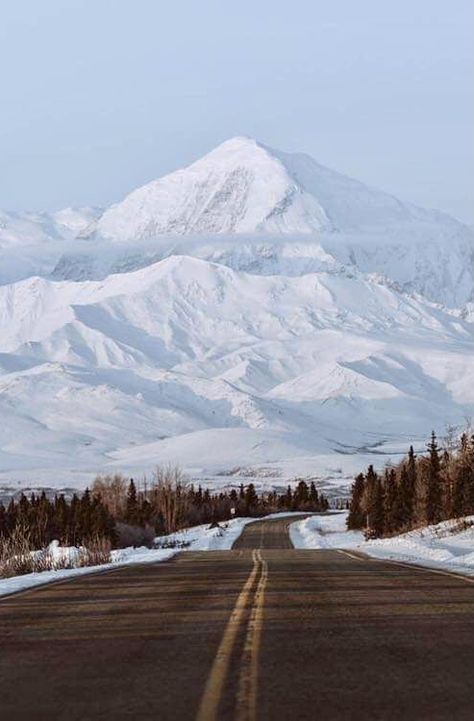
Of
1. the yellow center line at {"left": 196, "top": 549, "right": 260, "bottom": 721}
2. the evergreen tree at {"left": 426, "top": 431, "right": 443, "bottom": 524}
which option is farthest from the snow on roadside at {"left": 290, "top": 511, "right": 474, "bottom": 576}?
the yellow center line at {"left": 196, "top": 549, "right": 260, "bottom": 721}

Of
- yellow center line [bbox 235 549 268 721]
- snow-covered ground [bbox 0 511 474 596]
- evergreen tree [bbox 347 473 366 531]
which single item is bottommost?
yellow center line [bbox 235 549 268 721]

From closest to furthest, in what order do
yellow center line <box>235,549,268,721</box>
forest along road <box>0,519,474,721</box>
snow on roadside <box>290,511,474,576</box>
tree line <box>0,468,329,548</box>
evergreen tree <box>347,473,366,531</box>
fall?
1. yellow center line <box>235,549,268,721</box>
2. forest along road <box>0,519,474,721</box>
3. snow on roadside <box>290,511,474,576</box>
4. tree line <box>0,468,329,548</box>
5. evergreen tree <box>347,473,366,531</box>

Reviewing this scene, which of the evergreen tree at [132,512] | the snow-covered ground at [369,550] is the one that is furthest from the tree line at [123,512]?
the snow-covered ground at [369,550]

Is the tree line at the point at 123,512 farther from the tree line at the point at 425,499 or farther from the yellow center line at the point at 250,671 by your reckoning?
the yellow center line at the point at 250,671

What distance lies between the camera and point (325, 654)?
11.3m

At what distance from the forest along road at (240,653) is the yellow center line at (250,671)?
2cm

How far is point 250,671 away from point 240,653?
3.68ft

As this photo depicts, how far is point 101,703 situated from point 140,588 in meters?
12.3

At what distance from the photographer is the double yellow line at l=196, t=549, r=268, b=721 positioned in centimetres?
851

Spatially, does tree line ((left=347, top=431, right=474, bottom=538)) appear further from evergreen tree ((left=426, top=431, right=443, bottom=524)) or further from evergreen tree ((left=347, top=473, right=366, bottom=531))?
evergreen tree ((left=347, top=473, right=366, bottom=531))

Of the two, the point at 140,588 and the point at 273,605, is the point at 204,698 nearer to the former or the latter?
the point at 273,605

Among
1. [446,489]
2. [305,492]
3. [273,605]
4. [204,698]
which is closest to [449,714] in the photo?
[204,698]

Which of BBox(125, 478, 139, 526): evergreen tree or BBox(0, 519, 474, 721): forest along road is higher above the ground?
BBox(125, 478, 139, 526): evergreen tree

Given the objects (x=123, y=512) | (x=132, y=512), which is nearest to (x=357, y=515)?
(x=132, y=512)
